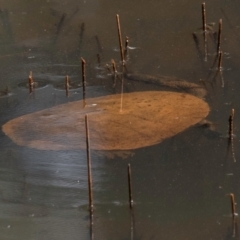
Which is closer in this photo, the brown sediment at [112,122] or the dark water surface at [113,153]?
the dark water surface at [113,153]

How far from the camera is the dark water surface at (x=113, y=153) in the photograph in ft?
8.46

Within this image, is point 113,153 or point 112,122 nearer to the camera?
point 113,153

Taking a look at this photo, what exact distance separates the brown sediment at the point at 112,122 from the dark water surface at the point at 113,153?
0.21 feet

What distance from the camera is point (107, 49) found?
4.13 m

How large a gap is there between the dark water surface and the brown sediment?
0.06 metres

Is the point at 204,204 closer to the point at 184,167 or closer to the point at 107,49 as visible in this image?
the point at 184,167

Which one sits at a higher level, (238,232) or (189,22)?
(189,22)

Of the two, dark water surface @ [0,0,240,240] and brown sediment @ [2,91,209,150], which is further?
brown sediment @ [2,91,209,150]

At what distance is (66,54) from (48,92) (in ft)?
1.71

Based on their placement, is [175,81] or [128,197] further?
[175,81]

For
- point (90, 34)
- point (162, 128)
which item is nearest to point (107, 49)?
point (90, 34)

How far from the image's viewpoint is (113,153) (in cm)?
304

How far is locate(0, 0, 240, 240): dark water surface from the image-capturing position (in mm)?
2580

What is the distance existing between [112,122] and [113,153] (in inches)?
10.2
